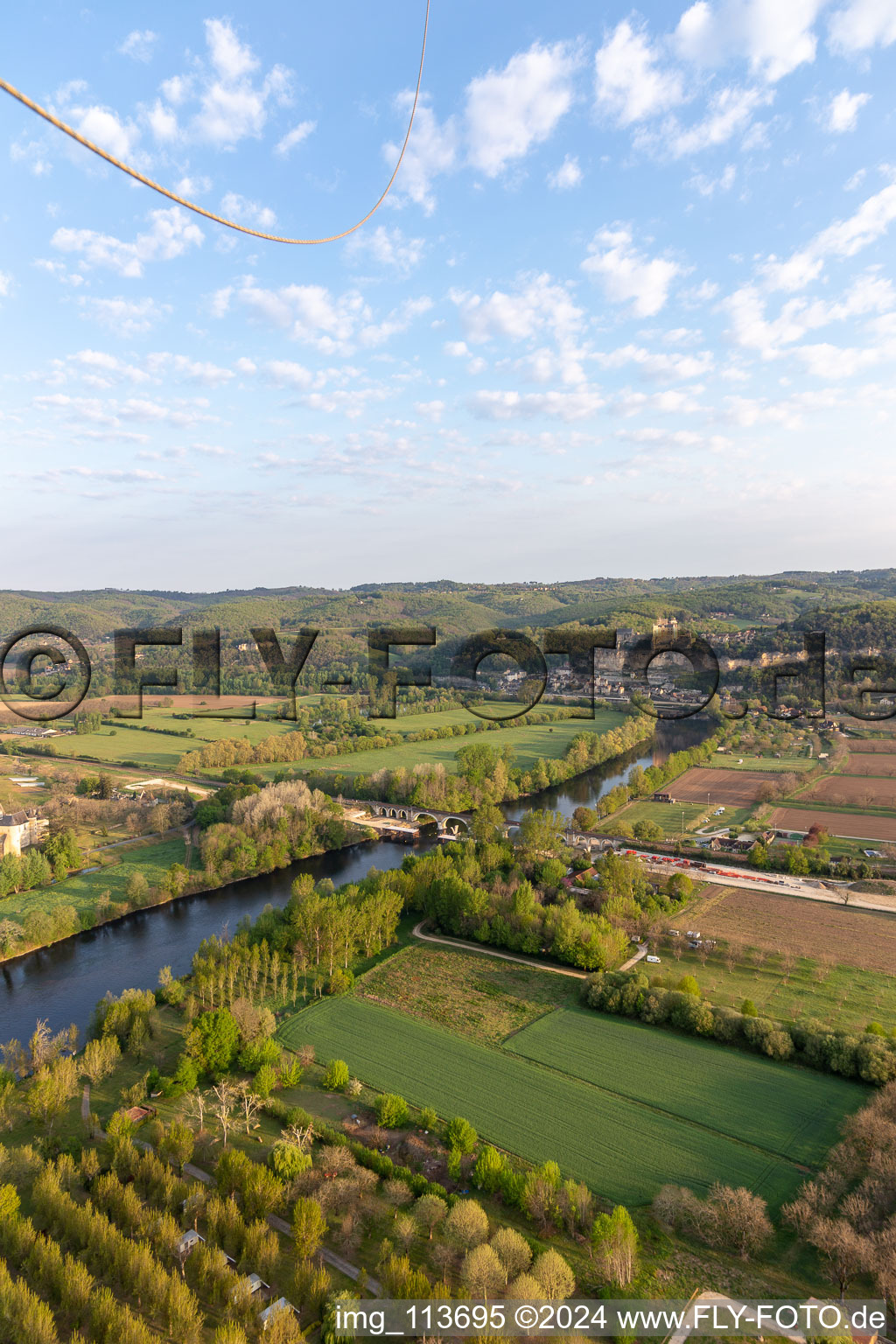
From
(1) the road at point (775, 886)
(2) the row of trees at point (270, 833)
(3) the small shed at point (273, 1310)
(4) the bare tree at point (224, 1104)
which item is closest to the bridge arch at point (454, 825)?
(2) the row of trees at point (270, 833)

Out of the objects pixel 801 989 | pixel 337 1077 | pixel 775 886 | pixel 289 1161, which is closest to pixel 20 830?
pixel 337 1077

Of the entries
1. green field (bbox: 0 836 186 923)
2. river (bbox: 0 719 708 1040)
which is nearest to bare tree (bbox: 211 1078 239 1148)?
river (bbox: 0 719 708 1040)

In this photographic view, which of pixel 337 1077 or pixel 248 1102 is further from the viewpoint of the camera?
pixel 337 1077

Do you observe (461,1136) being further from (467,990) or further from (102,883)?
(102,883)

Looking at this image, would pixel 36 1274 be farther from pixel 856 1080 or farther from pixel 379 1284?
pixel 856 1080

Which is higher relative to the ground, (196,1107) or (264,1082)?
(264,1082)

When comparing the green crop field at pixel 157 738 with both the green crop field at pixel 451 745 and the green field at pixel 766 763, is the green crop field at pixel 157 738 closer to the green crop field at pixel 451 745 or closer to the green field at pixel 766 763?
the green crop field at pixel 451 745

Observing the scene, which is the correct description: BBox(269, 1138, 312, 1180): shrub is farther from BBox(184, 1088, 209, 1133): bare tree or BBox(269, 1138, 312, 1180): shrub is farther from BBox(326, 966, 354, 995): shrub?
BBox(326, 966, 354, 995): shrub
